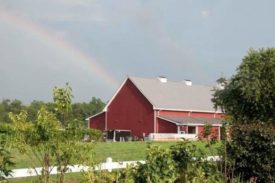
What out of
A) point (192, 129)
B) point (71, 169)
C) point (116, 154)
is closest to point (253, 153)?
point (71, 169)

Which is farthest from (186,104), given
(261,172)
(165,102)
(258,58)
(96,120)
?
(261,172)

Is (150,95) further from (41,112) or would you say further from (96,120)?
(41,112)

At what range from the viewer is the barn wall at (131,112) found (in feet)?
217

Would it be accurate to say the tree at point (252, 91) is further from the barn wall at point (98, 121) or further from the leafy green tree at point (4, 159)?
the barn wall at point (98, 121)

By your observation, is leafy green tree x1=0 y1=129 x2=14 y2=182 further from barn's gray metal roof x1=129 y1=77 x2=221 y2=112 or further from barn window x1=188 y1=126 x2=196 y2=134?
barn window x1=188 y1=126 x2=196 y2=134

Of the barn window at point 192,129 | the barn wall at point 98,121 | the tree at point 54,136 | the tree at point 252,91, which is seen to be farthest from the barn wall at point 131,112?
the tree at point 54,136

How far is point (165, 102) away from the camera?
226 ft

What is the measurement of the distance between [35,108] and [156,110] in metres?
41.0

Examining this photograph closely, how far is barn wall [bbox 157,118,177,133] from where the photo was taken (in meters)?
64.2

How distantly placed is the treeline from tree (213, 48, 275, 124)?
11.2 metres

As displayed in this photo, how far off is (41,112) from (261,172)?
6582 millimetres

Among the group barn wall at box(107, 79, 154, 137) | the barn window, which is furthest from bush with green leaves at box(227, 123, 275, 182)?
the barn window

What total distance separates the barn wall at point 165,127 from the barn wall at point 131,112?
0.91 m

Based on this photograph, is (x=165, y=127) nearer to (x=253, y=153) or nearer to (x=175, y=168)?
(x=253, y=153)
